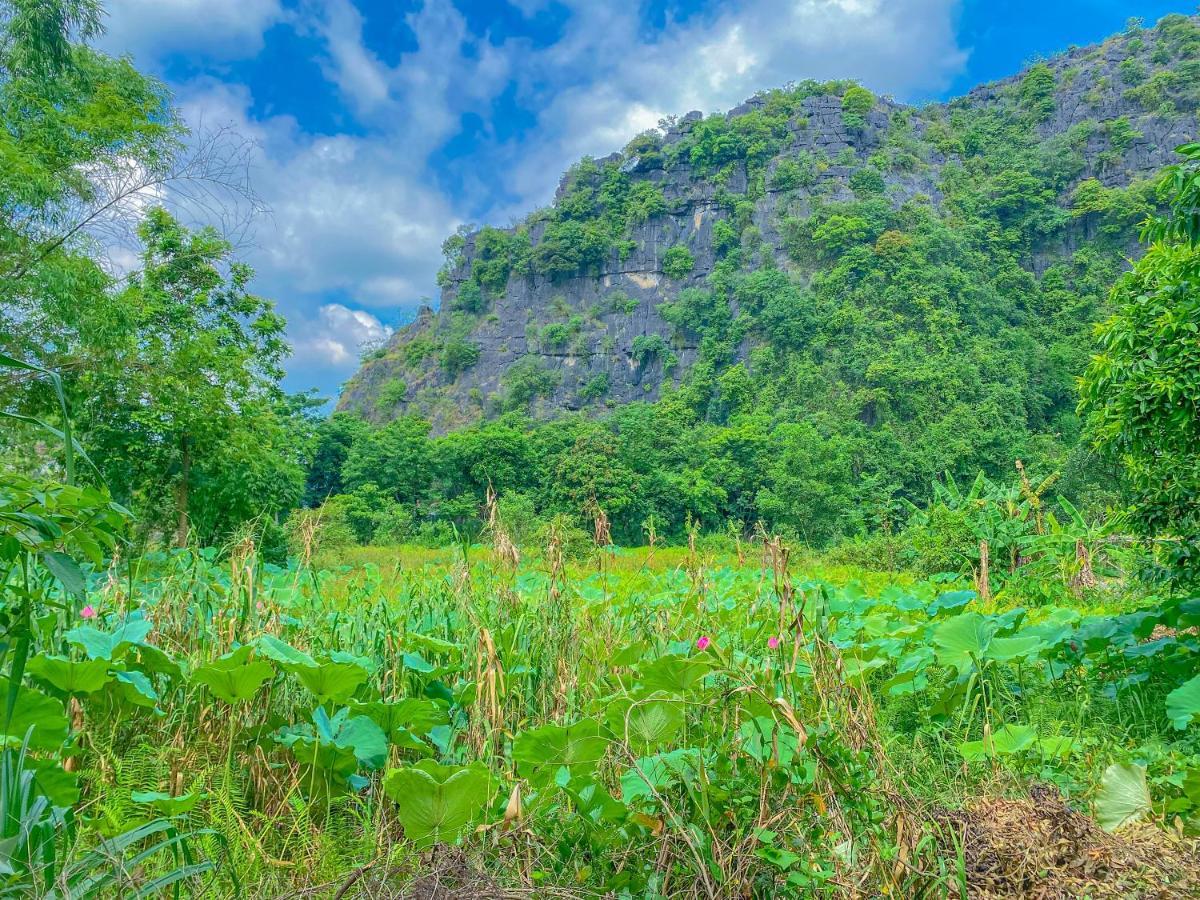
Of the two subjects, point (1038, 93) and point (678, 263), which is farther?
point (1038, 93)

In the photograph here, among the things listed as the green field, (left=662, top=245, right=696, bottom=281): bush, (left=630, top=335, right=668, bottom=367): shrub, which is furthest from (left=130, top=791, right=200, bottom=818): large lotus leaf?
(left=662, top=245, right=696, bottom=281): bush

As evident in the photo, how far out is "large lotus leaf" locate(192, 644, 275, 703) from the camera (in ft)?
5.47

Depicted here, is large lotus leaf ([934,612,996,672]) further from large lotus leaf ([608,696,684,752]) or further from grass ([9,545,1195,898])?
large lotus leaf ([608,696,684,752])

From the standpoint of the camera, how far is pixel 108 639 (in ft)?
5.90

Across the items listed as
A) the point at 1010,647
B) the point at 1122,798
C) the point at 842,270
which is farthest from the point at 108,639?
the point at 842,270

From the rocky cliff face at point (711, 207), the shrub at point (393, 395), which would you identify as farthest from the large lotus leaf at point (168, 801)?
the shrub at point (393, 395)

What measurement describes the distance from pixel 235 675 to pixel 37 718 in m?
0.39

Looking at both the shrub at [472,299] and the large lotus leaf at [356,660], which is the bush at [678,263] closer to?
the shrub at [472,299]

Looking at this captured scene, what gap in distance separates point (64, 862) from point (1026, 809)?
65.4 inches

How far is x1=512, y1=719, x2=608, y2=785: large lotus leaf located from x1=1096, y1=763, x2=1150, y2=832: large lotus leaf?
A: 105cm

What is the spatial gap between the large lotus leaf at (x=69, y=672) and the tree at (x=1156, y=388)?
3.34m

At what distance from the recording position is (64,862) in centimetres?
118

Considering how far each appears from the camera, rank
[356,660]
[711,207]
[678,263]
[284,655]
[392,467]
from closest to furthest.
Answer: [284,655], [356,660], [392,467], [678,263], [711,207]

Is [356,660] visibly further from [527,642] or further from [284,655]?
[527,642]
